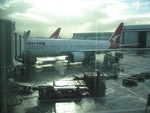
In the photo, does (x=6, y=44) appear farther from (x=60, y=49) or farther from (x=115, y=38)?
(x=115, y=38)

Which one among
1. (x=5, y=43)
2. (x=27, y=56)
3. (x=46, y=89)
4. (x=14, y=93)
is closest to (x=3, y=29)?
(x=5, y=43)

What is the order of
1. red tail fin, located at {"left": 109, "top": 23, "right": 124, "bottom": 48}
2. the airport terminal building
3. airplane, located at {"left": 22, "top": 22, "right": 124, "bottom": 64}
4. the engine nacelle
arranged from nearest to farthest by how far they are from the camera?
airplane, located at {"left": 22, "top": 22, "right": 124, "bottom": 64}, the engine nacelle, red tail fin, located at {"left": 109, "top": 23, "right": 124, "bottom": 48}, the airport terminal building

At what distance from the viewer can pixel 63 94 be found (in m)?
16.1

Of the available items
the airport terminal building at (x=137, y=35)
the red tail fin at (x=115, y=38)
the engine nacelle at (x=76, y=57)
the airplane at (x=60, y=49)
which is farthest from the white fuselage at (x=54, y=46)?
the airport terminal building at (x=137, y=35)

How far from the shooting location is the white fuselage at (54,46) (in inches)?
1217

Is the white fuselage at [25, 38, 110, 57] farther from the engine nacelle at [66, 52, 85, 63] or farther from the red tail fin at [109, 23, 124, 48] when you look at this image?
the red tail fin at [109, 23, 124, 48]

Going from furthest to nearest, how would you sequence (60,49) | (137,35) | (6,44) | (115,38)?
(137,35), (115,38), (60,49), (6,44)

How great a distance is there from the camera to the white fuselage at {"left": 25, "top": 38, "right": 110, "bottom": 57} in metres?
30.9

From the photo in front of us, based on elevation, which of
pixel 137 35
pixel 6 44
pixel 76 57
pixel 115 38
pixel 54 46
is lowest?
pixel 76 57

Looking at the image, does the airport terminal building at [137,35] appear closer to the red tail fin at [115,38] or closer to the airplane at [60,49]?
the red tail fin at [115,38]

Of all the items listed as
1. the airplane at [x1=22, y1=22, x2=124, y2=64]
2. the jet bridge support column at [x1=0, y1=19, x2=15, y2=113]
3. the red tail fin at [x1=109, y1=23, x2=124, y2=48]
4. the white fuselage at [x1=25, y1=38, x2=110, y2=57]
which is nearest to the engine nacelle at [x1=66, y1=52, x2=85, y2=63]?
the airplane at [x1=22, y1=22, x2=124, y2=64]

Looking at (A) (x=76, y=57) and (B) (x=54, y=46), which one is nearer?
(A) (x=76, y=57)

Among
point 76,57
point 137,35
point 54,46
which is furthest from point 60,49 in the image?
point 137,35

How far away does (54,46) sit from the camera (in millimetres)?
33250
